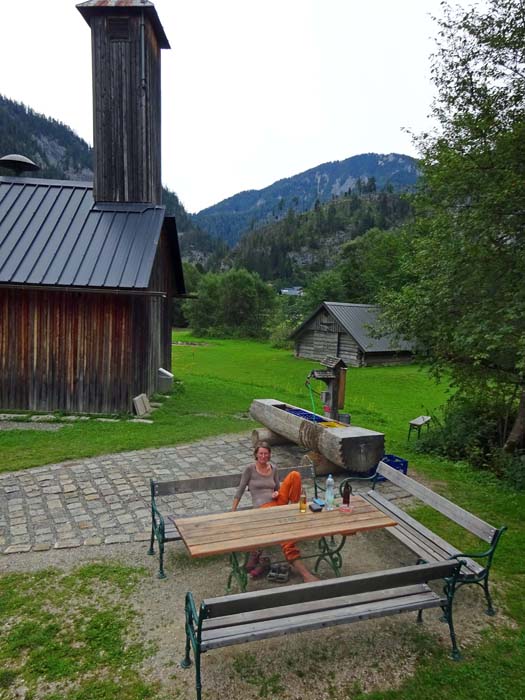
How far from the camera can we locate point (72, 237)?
13.7 metres

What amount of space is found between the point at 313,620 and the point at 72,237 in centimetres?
1293

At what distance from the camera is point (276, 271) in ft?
400

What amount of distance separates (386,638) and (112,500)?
4678mm

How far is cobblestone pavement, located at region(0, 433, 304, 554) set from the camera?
616 centimetres

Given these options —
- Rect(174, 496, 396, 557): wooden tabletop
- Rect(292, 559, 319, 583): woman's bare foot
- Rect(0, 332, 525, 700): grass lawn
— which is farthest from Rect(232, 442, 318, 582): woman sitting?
Rect(0, 332, 525, 700): grass lawn

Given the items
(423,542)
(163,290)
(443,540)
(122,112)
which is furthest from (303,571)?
(122,112)

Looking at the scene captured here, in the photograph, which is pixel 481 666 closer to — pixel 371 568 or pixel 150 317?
pixel 371 568

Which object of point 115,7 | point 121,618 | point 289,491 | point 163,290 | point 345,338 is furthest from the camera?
point 345,338

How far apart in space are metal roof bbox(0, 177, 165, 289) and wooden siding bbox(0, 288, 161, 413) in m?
A: 0.58

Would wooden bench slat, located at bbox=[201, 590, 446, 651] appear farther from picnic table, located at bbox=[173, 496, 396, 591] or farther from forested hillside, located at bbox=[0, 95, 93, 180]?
forested hillside, located at bbox=[0, 95, 93, 180]

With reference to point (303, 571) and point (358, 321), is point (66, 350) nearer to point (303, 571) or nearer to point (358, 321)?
point (303, 571)

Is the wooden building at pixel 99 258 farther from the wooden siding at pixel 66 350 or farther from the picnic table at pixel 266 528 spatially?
the picnic table at pixel 266 528

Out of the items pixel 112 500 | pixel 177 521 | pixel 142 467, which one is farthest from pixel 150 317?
pixel 177 521

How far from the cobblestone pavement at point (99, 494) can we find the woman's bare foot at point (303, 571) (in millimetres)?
2147
